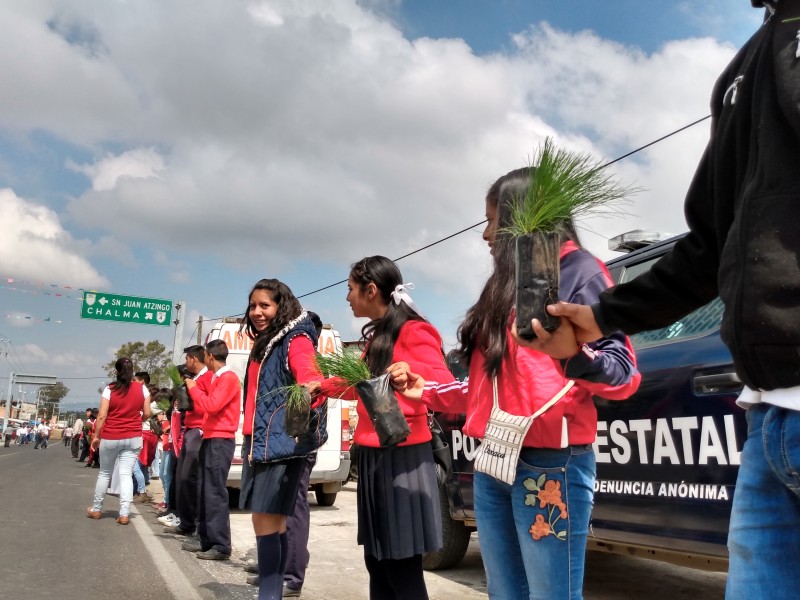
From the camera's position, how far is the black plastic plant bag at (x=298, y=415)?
10.7 feet

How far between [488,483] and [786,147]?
1.32m

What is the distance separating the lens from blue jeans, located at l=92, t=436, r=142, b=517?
830cm

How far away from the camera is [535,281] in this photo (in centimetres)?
147

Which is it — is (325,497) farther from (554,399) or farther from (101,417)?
(554,399)

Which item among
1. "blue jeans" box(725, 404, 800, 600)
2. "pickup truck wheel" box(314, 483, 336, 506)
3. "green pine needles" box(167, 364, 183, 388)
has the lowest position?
"pickup truck wheel" box(314, 483, 336, 506)

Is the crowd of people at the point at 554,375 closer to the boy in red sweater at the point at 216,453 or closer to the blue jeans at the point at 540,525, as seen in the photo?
the blue jeans at the point at 540,525

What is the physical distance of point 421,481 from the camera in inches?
122

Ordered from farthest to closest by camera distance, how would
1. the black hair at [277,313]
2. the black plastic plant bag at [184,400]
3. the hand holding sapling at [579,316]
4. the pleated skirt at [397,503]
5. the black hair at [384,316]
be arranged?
the black plastic plant bag at [184,400]
the black hair at [277,313]
the black hair at [384,316]
the pleated skirt at [397,503]
the hand holding sapling at [579,316]

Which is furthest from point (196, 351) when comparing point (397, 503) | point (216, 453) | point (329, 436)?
point (397, 503)

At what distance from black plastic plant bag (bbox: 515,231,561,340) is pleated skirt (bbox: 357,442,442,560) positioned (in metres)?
1.74

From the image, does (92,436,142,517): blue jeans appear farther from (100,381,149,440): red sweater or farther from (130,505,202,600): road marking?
(130,505,202,600): road marking

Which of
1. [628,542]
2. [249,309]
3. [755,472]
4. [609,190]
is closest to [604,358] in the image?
[609,190]

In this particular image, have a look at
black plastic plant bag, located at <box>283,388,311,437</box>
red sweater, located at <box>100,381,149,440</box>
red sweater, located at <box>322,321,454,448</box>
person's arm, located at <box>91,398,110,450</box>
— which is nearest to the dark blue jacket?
black plastic plant bag, located at <box>283,388,311,437</box>

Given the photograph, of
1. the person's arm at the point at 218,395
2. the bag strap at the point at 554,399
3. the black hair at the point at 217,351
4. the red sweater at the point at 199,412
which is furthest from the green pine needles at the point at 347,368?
the red sweater at the point at 199,412
